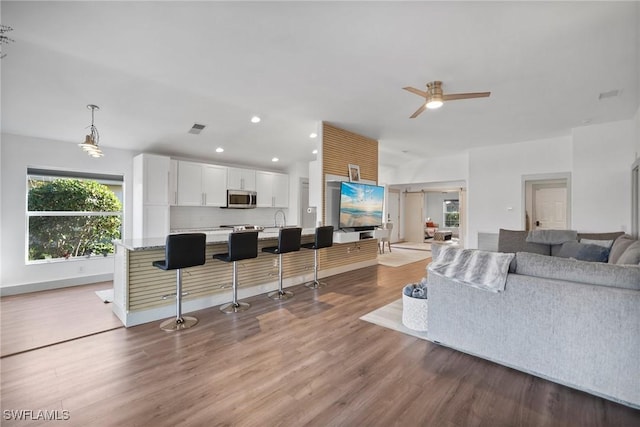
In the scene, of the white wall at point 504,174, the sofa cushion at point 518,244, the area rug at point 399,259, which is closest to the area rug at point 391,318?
the sofa cushion at point 518,244

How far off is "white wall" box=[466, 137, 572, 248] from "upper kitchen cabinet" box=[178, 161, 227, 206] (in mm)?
6122

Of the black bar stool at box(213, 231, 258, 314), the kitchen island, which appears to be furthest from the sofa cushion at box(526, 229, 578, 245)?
the black bar stool at box(213, 231, 258, 314)

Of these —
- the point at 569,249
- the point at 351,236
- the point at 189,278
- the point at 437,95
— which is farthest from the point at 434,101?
the point at 189,278

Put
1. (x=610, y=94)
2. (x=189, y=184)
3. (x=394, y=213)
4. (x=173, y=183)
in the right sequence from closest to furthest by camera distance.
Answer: (x=610, y=94) → (x=173, y=183) → (x=189, y=184) → (x=394, y=213)

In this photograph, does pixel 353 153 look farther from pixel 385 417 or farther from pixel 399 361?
pixel 385 417

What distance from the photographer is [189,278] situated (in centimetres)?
361

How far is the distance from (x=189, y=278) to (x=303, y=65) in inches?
115

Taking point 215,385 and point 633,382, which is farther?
point 215,385

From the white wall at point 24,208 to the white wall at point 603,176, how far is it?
8.92 metres

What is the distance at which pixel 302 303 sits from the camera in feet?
13.0

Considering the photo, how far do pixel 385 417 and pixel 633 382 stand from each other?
5.31 ft

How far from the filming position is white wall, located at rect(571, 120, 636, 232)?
4891 millimetres

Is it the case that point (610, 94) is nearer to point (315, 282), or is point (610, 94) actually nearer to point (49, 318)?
point (315, 282)

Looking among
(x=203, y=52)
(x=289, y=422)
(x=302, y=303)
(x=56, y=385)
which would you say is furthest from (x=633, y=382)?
(x=203, y=52)
